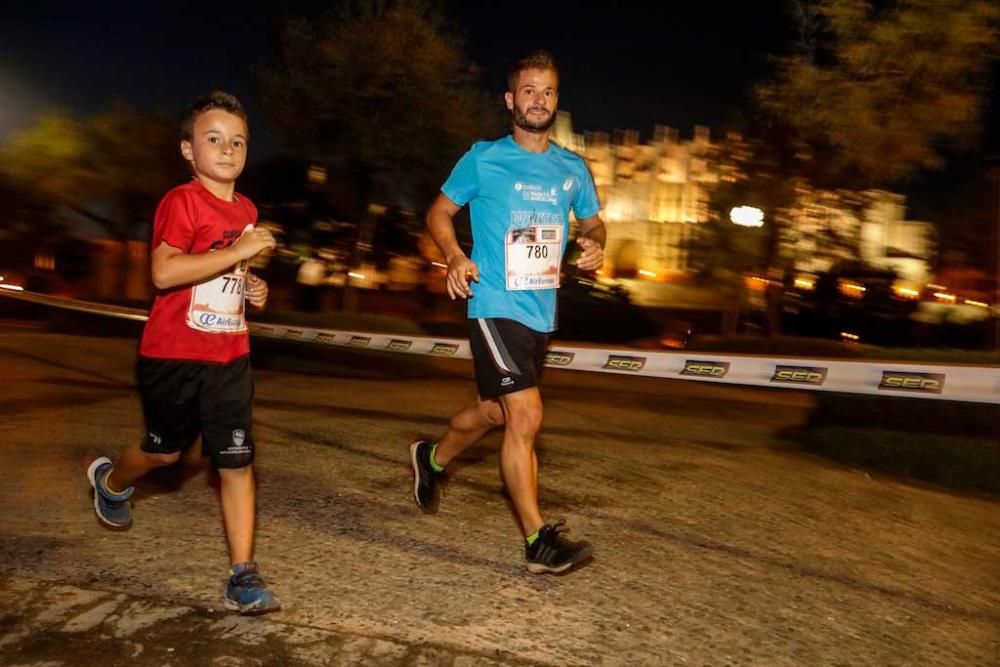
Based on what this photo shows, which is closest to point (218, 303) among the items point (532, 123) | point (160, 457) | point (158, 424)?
point (158, 424)

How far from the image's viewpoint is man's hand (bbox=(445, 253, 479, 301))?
155 inches

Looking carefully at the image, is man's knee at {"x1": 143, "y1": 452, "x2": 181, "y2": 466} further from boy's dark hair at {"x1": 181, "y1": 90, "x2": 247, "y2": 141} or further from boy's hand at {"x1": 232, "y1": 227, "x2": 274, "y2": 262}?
boy's dark hair at {"x1": 181, "y1": 90, "x2": 247, "y2": 141}

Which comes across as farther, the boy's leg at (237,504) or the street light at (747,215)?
the street light at (747,215)

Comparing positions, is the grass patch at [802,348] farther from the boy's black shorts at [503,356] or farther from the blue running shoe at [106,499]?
the blue running shoe at [106,499]

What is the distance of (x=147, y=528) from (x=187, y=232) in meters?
1.60

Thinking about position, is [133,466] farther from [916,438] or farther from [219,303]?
[916,438]

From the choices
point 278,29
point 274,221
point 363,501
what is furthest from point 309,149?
point 363,501

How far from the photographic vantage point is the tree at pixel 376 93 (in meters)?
17.4

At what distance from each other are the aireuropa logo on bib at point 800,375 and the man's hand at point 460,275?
13.3 feet

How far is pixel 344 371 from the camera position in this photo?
13.6 m

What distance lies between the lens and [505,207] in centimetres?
418

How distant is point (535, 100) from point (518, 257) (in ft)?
2.14

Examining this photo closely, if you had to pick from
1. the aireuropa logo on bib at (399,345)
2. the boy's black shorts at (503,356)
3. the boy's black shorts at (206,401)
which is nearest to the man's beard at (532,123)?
the boy's black shorts at (503,356)

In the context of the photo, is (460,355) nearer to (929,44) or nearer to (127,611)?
(127,611)
